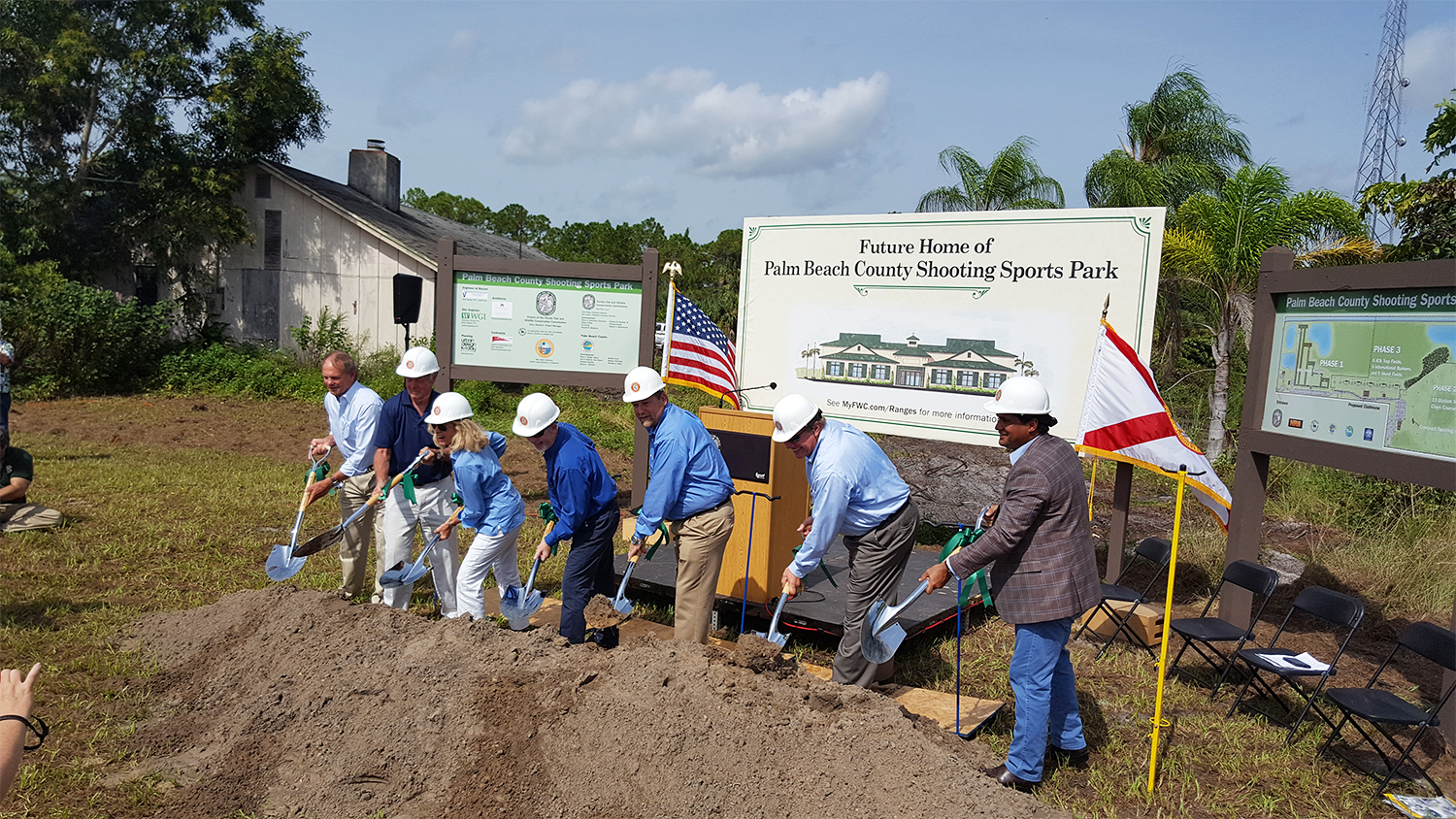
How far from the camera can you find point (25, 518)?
28.5 ft

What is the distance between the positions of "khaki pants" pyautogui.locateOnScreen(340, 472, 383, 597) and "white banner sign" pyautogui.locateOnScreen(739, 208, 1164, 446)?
14.3 ft

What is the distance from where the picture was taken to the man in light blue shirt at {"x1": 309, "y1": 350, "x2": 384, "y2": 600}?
677 cm

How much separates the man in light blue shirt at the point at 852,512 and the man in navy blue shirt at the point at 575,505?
1279 millimetres

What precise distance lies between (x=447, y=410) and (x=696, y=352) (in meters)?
3.84

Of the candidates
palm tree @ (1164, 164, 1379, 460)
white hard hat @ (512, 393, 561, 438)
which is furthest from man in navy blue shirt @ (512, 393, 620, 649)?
palm tree @ (1164, 164, 1379, 460)

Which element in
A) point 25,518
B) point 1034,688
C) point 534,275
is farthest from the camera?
point 534,275

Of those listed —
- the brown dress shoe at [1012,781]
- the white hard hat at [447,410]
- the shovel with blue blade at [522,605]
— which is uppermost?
the white hard hat at [447,410]

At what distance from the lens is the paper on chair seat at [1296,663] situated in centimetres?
537

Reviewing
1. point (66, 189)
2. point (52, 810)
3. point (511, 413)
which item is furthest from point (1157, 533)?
point (66, 189)

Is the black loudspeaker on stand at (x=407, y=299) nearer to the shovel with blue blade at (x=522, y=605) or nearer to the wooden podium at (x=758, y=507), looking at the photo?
the wooden podium at (x=758, y=507)

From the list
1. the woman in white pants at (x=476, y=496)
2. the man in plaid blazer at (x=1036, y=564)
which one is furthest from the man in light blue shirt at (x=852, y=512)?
the woman in white pants at (x=476, y=496)

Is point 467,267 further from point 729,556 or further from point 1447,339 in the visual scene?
point 1447,339

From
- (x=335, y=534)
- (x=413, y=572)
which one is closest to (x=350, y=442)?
(x=335, y=534)

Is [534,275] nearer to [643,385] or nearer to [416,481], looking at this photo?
[416,481]
